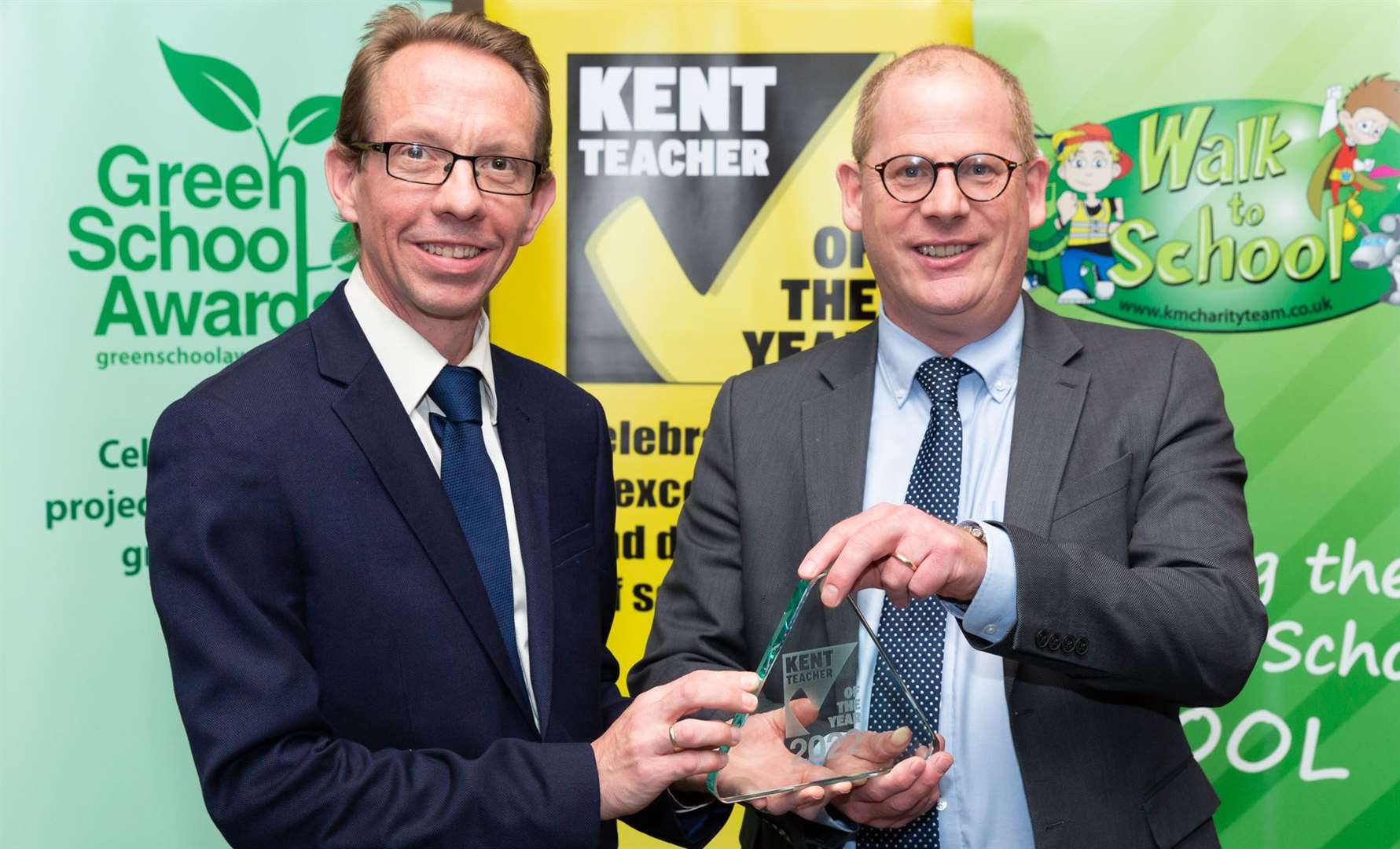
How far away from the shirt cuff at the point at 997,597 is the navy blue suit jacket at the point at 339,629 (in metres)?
0.59

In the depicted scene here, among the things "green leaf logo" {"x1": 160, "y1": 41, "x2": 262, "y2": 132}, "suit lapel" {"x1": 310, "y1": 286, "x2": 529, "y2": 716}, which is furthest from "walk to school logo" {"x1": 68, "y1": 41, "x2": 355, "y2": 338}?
"suit lapel" {"x1": 310, "y1": 286, "x2": 529, "y2": 716}

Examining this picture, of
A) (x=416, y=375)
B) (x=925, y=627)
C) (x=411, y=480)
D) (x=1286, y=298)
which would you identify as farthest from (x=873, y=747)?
(x=1286, y=298)

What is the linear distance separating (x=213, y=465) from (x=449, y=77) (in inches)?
28.1

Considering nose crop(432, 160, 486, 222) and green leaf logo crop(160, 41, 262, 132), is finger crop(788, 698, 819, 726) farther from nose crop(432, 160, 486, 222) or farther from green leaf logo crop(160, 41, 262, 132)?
green leaf logo crop(160, 41, 262, 132)

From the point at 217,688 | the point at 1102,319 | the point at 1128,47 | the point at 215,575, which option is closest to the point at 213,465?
the point at 215,575

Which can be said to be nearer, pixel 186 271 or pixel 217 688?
pixel 217 688

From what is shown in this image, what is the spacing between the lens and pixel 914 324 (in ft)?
7.43

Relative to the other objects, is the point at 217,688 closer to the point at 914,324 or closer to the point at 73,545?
the point at 914,324

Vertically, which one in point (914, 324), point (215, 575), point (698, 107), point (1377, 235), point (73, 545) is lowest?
point (73, 545)

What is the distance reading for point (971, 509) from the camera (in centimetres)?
207

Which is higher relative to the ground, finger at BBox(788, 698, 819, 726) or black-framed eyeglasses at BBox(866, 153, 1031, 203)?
black-framed eyeglasses at BBox(866, 153, 1031, 203)

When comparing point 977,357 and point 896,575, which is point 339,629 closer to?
point 896,575

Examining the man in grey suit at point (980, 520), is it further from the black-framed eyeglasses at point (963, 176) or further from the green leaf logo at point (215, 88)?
the green leaf logo at point (215, 88)

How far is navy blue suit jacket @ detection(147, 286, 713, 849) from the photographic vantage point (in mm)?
1677
